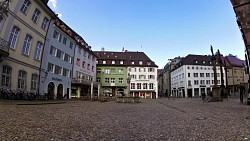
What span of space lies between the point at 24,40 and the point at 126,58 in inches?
1796

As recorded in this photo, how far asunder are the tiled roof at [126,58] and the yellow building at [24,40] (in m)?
35.9

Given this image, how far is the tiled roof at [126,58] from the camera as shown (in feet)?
211

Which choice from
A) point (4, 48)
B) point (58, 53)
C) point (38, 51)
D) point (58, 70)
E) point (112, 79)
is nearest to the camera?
point (4, 48)

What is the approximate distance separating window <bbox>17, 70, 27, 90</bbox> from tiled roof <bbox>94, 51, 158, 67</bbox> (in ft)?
130

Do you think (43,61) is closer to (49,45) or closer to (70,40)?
(49,45)

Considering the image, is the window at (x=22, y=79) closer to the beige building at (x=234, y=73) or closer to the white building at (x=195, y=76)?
the white building at (x=195, y=76)

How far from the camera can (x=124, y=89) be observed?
61.6 meters

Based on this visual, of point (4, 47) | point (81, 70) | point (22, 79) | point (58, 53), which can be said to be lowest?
point (22, 79)

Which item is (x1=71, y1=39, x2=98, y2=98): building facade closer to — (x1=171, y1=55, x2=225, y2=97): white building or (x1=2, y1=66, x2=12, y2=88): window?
(x1=2, y1=66, x2=12, y2=88): window

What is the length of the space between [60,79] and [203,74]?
59.0 metres

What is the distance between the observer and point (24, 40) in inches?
925

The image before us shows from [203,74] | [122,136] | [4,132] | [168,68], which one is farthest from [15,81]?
[168,68]

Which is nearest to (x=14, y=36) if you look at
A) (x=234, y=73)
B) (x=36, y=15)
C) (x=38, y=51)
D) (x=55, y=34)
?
(x=36, y=15)

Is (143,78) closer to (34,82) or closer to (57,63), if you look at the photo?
(57,63)
